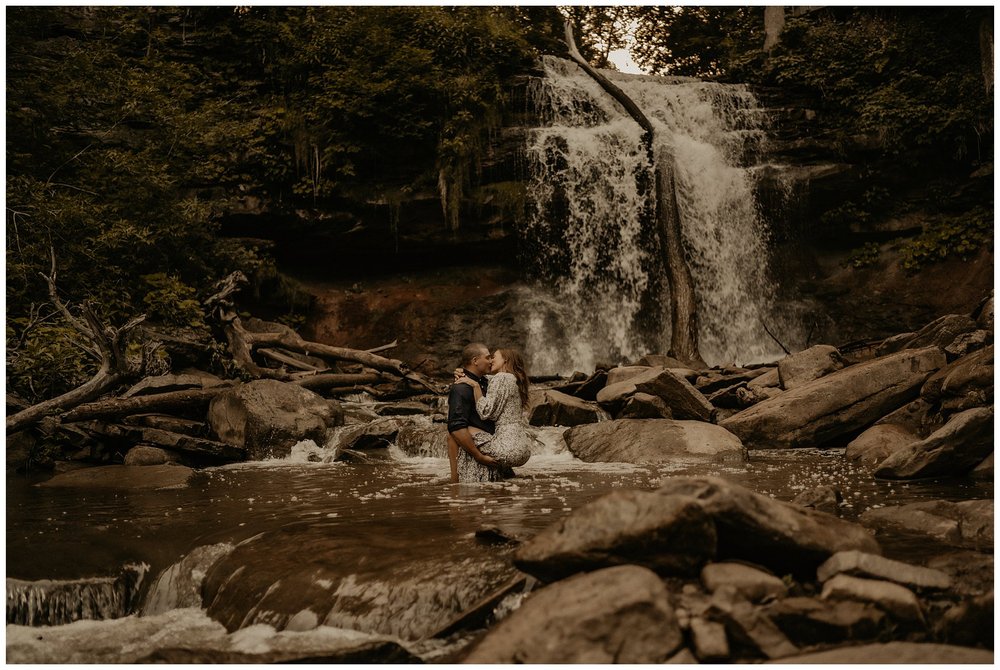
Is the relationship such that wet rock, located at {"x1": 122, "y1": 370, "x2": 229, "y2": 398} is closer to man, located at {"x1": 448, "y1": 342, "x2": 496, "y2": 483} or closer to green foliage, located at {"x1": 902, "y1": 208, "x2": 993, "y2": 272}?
man, located at {"x1": 448, "y1": 342, "x2": 496, "y2": 483}

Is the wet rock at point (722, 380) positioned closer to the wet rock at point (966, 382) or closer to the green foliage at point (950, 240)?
the wet rock at point (966, 382)

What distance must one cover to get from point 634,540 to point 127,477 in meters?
6.92

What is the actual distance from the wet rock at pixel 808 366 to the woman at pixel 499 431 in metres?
5.59

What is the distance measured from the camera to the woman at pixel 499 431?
7633mm

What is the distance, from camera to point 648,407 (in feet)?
37.4

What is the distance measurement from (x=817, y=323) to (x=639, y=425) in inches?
456

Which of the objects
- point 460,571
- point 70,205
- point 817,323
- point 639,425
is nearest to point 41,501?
point 460,571

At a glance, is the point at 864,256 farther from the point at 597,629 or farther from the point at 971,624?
the point at 597,629

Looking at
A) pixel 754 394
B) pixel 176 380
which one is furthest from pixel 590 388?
pixel 176 380

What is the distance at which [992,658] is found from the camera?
315cm

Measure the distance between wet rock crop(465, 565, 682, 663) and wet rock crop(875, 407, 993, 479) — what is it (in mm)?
4909

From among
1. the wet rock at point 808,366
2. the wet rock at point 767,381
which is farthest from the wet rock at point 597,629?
the wet rock at point 767,381

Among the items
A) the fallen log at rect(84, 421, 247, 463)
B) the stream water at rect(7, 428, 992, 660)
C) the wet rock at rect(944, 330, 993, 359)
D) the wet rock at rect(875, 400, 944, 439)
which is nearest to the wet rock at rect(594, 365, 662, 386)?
the stream water at rect(7, 428, 992, 660)

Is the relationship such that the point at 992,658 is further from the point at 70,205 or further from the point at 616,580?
the point at 70,205
